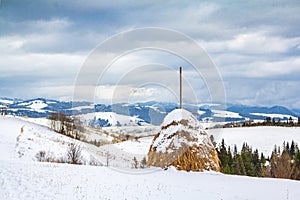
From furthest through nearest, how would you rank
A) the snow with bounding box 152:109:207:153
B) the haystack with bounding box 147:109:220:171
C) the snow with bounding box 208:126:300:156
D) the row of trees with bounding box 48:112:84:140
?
1. the snow with bounding box 208:126:300:156
2. the row of trees with bounding box 48:112:84:140
3. the snow with bounding box 152:109:207:153
4. the haystack with bounding box 147:109:220:171

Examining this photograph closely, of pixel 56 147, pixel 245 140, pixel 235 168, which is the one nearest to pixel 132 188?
pixel 56 147

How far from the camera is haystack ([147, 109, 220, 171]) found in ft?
73.3

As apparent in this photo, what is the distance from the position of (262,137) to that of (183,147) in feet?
373

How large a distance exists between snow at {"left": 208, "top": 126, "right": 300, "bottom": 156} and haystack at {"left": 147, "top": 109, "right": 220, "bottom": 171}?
93.8m

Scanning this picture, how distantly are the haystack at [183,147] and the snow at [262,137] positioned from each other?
93.8m

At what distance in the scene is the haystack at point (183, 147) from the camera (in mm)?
22344

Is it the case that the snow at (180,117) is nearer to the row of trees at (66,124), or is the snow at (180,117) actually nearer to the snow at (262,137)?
the row of trees at (66,124)

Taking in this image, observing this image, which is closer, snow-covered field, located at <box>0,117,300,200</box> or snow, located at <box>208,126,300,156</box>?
snow-covered field, located at <box>0,117,300,200</box>

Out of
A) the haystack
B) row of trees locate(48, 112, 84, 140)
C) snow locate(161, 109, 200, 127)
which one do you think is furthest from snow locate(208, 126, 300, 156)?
the haystack

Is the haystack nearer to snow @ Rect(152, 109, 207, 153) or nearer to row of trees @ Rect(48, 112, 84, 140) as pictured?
snow @ Rect(152, 109, 207, 153)

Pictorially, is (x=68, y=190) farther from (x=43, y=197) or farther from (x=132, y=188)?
(x=132, y=188)

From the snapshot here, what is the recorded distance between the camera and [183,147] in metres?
22.5

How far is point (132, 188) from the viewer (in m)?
18.0

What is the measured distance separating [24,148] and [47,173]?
2511cm
